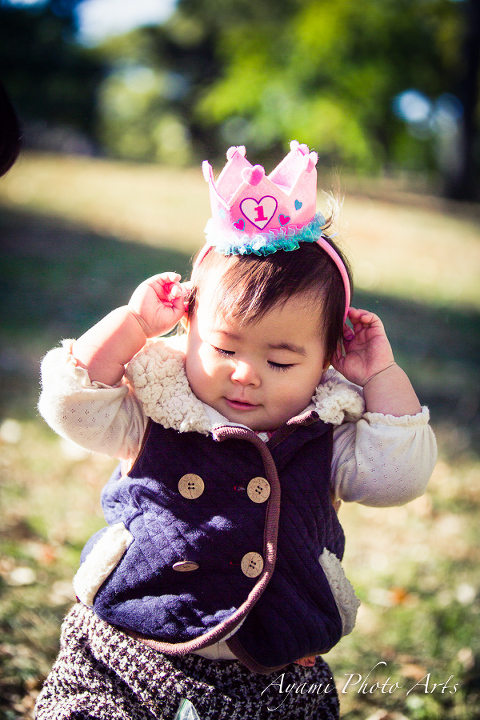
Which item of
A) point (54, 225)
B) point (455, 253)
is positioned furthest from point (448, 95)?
point (54, 225)

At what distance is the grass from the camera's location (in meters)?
2.63

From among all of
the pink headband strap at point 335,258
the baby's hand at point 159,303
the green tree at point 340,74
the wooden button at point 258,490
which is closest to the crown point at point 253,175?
the pink headband strap at point 335,258

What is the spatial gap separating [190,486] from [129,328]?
450 mm

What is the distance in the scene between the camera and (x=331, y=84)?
65.7 feet

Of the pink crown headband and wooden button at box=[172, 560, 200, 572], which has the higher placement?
the pink crown headband

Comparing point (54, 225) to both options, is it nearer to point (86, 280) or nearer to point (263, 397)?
point (86, 280)

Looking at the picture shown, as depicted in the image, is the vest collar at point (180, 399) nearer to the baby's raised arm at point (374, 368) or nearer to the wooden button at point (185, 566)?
the baby's raised arm at point (374, 368)

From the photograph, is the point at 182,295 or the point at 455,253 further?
the point at 455,253

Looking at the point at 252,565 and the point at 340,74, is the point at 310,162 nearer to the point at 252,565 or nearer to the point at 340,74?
the point at 252,565

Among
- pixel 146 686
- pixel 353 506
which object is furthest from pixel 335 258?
pixel 353 506

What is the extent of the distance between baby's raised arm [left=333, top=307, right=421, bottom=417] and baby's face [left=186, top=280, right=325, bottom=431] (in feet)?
0.51

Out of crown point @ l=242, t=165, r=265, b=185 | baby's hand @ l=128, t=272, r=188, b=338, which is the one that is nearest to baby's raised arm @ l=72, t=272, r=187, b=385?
baby's hand @ l=128, t=272, r=188, b=338

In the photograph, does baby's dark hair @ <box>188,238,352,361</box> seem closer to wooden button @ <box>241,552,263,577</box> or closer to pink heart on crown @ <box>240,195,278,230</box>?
pink heart on crown @ <box>240,195,278,230</box>

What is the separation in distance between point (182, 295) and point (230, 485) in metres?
0.54
